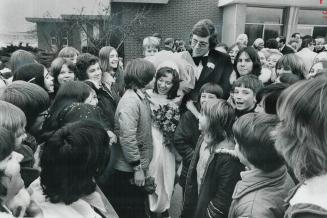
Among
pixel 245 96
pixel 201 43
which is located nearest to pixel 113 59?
pixel 201 43

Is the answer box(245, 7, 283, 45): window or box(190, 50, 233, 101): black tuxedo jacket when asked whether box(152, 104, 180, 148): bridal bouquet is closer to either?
box(190, 50, 233, 101): black tuxedo jacket

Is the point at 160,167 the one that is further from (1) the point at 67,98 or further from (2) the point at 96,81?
(1) the point at 67,98

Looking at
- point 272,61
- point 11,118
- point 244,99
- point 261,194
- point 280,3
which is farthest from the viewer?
point 280,3

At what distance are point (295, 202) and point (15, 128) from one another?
5.24ft

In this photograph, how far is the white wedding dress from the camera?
139 inches

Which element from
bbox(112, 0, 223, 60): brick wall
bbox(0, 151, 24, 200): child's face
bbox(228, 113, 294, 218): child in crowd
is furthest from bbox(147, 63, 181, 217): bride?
bbox(112, 0, 223, 60): brick wall

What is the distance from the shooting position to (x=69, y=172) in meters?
1.49

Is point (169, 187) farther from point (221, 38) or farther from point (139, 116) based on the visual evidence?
point (221, 38)

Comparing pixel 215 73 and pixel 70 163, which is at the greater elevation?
pixel 215 73

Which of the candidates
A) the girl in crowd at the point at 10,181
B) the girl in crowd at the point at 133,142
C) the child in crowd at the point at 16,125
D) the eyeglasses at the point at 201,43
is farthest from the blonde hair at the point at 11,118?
the eyeglasses at the point at 201,43

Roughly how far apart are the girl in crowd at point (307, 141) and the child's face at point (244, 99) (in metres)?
1.75

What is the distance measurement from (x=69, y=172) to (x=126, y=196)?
82.4 inches

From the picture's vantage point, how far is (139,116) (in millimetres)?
3270

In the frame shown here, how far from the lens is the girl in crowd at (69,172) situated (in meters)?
1.48
